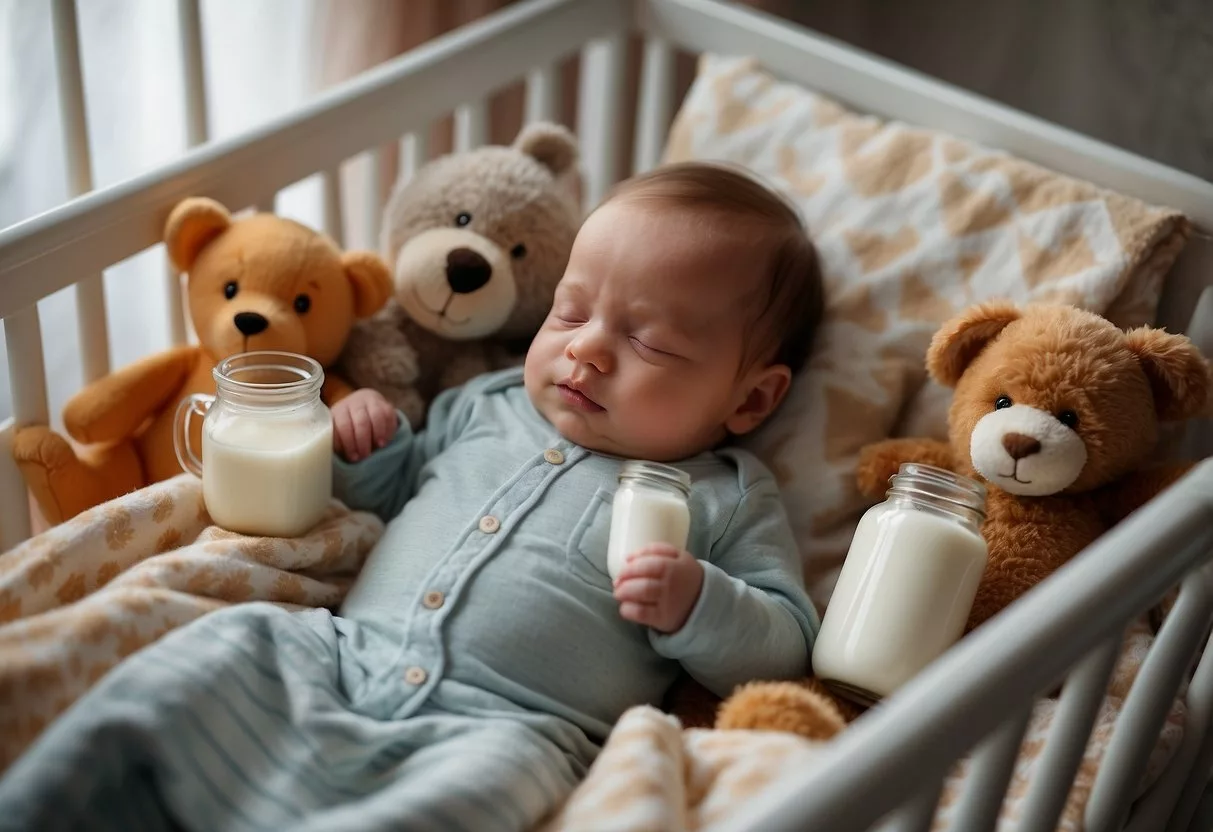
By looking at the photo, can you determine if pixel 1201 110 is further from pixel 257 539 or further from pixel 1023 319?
pixel 257 539

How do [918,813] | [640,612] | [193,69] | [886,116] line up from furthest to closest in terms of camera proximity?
[886,116] < [193,69] < [640,612] < [918,813]

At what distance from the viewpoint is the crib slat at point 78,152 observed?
4.03ft

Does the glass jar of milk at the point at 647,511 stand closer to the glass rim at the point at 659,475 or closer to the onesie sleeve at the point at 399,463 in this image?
the glass rim at the point at 659,475

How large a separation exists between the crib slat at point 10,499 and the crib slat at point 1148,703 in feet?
3.32

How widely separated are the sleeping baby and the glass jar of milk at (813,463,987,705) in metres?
0.07

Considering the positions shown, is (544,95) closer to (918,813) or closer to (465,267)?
(465,267)

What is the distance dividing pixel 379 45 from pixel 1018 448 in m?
1.19

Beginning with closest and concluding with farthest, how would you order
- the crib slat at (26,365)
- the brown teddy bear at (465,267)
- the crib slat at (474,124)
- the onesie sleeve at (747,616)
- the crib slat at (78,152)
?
the onesie sleeve at (747,616) < the crib slat at (26,365) < the crib slat at (78,152) < the brown teddy bear at (465,267) < the crib slat at (474,124)

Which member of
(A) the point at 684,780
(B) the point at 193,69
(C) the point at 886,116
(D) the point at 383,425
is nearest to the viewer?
(A) the point at 684,780

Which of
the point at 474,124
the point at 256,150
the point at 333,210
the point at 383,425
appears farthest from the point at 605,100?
the point at 383,425

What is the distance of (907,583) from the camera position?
0.99m

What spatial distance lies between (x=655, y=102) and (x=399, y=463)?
69cm

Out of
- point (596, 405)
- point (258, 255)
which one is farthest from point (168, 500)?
point (596, 405)

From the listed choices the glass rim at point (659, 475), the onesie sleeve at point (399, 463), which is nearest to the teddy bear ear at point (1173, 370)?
the glass rim at point (659, 475)
